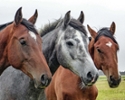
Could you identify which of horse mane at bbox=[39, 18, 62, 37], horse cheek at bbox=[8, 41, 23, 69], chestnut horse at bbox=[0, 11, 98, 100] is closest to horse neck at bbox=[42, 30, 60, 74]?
chestnut horse at bbox=[0, 11, 98, 100]

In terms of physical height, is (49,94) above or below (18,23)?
below

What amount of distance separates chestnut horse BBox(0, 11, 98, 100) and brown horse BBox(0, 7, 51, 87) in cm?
102

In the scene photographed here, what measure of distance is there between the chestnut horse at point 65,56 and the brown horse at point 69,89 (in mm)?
909

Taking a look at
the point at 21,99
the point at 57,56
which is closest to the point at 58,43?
the point at 57,56

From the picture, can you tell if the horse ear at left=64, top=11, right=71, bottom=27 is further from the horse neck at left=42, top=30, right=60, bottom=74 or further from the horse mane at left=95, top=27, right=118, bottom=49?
the horse mane at left=95, top=27, right=118, bottom=49

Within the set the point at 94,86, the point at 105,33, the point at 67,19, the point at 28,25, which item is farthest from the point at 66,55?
the point at 105,33

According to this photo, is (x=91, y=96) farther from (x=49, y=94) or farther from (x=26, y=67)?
(x=26, y=67)

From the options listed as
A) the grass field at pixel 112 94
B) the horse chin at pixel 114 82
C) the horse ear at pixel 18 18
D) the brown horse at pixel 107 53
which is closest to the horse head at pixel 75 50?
the horse ear at pixel 18 18

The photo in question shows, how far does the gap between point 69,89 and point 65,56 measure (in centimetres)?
179

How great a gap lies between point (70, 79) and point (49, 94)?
2.75 feet

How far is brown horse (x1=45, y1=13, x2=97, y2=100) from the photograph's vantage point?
930 centimetres

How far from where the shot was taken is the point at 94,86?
31.7 feet

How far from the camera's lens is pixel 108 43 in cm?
959

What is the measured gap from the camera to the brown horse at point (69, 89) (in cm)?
930
